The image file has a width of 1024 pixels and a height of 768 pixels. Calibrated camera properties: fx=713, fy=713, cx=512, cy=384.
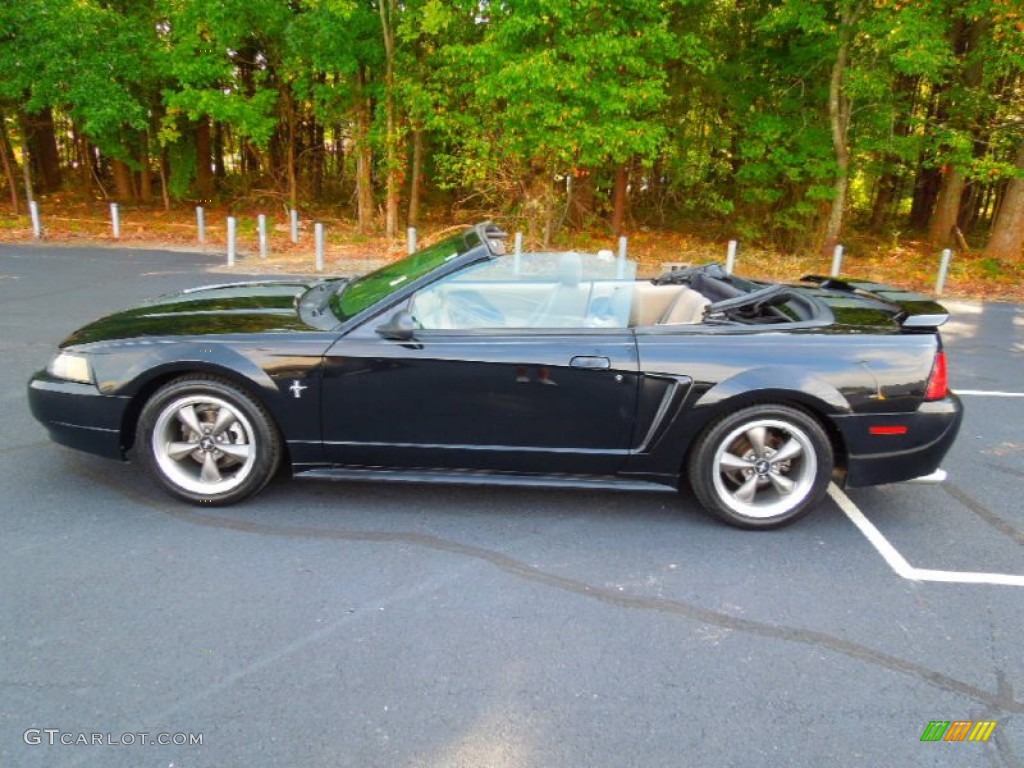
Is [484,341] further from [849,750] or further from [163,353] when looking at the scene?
[849,750]

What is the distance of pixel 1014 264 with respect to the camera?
14.8 meters

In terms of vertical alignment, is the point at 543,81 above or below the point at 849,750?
above

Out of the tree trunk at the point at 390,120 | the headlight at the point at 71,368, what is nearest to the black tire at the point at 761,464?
the headlight at the point at 71,368

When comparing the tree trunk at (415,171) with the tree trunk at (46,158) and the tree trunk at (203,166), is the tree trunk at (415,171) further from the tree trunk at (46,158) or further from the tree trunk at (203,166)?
the tree trunk at (46,158)

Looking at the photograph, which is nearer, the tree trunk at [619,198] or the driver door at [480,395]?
the driver door at [480,395]

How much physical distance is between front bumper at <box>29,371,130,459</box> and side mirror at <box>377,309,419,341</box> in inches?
53.1

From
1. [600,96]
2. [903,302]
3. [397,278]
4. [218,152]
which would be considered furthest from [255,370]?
[218,152]

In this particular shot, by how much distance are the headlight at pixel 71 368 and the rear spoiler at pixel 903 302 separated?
4175 millimetres

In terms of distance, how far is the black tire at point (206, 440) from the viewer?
3557 mm

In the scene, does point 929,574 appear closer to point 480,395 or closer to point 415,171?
point 480,395

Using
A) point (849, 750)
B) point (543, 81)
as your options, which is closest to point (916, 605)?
point (849, 750)

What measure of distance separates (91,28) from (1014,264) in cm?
2061

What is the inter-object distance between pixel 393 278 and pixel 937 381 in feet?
9.48
